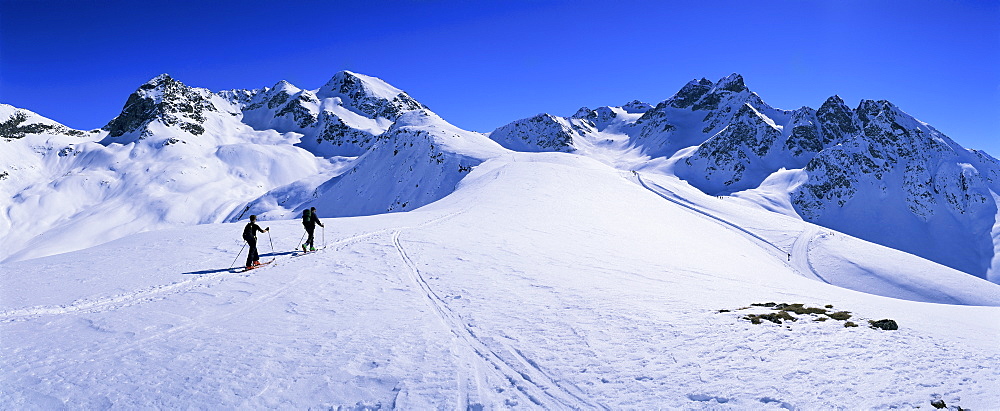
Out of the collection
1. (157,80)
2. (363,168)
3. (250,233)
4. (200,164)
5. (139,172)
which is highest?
(157,80)

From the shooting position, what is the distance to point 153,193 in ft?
372

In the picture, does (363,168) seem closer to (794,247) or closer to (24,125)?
(794,247)

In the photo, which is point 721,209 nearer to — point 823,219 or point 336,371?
point 336,371

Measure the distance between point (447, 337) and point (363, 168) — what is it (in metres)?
86.0

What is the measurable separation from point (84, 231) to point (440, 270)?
117068 mm

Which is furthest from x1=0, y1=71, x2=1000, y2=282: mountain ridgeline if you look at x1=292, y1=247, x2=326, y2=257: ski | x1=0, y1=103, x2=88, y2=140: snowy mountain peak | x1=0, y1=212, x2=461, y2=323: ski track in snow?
x1=0, y1=212, x2=461, y2=323: ski track in snow

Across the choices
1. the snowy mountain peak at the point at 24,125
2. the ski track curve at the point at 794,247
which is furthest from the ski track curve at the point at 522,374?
the snowy mountain peak at the point at 24,125

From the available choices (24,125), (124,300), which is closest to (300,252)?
(124,300)

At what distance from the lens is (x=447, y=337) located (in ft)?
28.0

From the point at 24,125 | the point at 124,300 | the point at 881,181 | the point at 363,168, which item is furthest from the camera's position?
the point at 24,125

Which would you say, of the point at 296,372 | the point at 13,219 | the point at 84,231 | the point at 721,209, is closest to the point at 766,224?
the point at 721,209

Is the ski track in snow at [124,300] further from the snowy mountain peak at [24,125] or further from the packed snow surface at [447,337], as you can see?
the snowy mountain peak at [24,125]

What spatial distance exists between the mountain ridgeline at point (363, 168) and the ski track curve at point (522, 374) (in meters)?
57.8

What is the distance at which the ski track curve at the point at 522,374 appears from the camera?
6340mm
